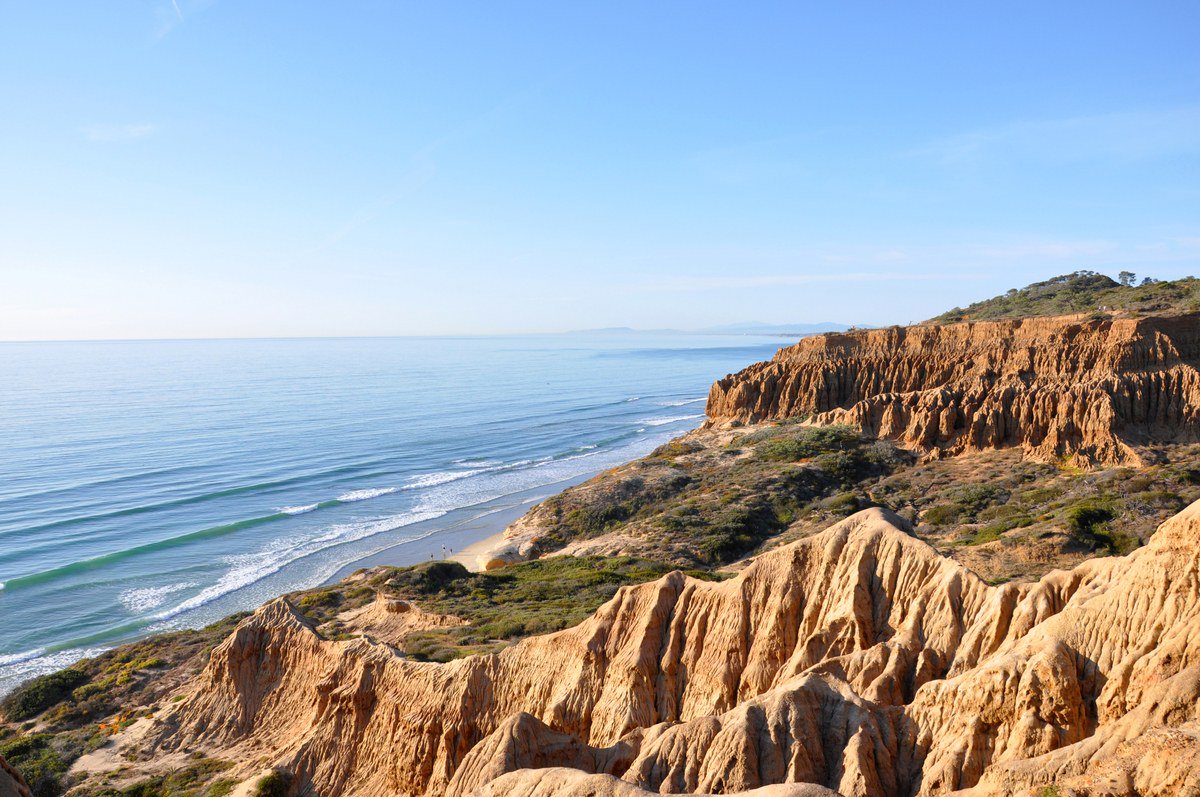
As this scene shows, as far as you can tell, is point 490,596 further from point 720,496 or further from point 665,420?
point 665,420

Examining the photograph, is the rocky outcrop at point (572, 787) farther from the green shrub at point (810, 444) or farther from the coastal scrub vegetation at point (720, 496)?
the green shrub at point (810, 444)

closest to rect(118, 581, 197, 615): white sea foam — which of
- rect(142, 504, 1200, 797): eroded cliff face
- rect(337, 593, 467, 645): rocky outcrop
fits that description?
rect(337, 593, 467, 645): rocky outcrop

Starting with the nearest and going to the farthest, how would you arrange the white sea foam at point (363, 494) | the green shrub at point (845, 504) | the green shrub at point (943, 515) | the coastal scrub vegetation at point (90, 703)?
1. the coastal scrub vegetation at point (90, 703)
2. the green shrub at point (943, 515)
3. the green shrub at point (845, 504)
4. the white sea foam at point (363, 494)

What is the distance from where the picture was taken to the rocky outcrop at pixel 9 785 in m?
12.5

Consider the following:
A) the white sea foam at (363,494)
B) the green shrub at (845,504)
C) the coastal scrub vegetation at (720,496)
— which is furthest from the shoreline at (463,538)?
the green shrub at (845,504)

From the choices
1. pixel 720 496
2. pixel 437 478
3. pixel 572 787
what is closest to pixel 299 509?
pixel 437 478

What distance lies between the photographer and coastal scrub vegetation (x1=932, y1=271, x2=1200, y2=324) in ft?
232

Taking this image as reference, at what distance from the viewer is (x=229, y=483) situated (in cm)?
7462

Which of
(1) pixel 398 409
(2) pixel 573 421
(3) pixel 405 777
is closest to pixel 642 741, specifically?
(3) pixel 405 777

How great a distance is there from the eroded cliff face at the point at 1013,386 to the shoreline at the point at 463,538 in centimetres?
2366

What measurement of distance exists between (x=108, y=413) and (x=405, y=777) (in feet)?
407

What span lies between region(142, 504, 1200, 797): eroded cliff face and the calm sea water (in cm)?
2657

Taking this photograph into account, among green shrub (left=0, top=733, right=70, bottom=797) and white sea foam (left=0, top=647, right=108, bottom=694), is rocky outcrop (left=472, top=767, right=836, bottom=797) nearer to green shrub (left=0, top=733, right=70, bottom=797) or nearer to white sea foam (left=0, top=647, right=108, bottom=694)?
green shrub (left=0, top=733, right=70, bottom=797)

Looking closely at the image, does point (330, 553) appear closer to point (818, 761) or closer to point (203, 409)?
point (818, 761)
